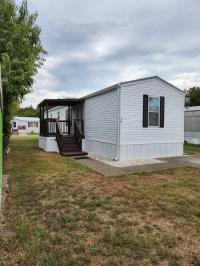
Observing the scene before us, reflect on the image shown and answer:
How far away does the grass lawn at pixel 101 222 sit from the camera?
9.15ft

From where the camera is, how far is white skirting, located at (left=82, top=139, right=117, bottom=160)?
10356 millimetres

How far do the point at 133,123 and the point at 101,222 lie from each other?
675 cm

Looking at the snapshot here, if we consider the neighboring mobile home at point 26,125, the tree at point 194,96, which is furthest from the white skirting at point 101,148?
the tree at point 194,96

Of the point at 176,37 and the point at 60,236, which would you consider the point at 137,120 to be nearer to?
the point at 176,37

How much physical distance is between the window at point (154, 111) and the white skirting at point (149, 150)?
961mm

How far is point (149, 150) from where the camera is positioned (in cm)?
1066

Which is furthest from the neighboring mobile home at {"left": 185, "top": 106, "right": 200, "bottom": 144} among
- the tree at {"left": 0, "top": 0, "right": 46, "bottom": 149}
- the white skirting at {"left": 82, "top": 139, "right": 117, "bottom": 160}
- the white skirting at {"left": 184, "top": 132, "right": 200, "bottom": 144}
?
the tree at {"left": 0, "top": 0, "right": 46, "bottom": 149}

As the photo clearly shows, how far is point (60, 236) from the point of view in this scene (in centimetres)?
325

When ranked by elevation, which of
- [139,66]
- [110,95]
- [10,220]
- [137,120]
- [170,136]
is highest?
[139,66]

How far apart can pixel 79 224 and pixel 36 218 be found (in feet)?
2.42

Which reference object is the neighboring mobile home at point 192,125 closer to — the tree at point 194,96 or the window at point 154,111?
the window at point 154,111

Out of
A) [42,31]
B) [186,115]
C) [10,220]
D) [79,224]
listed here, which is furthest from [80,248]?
[186,115]

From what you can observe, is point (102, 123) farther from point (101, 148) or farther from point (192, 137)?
point (192, 137)

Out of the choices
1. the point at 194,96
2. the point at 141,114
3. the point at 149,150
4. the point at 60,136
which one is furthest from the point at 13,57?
the point at 194,96
